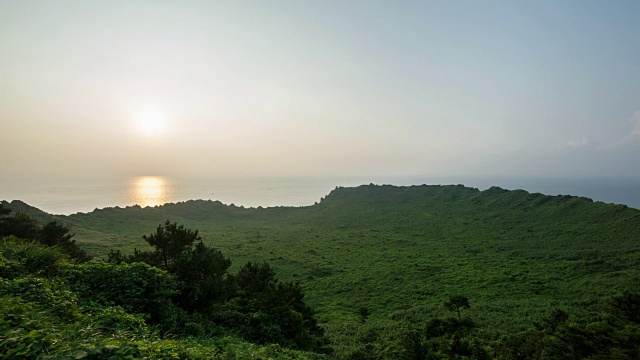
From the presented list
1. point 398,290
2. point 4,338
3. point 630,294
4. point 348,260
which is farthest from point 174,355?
point 348,260

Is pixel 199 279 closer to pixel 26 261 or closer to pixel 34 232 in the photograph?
pixel 26 261

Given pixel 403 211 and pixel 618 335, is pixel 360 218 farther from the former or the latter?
pixel 618 335

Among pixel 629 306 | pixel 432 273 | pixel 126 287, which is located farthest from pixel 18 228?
pixel 432 273

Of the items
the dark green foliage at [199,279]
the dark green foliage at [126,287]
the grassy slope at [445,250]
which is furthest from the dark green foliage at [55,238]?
the grassy slope at [445,250]

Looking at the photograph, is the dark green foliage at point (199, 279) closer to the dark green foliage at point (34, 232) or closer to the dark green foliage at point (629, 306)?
the dark green foliage at point (34, 232)

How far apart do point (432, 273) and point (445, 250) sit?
13.9m

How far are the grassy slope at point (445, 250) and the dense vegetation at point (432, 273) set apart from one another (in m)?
0.25

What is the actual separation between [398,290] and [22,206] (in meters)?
83.5

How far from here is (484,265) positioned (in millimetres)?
43875

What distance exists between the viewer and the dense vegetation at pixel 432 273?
1552 centimetres

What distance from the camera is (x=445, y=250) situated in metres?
53.9

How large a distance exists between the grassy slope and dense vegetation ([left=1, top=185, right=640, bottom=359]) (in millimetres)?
254

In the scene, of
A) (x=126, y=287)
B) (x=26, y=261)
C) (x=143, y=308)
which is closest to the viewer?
(x=26, y=261)

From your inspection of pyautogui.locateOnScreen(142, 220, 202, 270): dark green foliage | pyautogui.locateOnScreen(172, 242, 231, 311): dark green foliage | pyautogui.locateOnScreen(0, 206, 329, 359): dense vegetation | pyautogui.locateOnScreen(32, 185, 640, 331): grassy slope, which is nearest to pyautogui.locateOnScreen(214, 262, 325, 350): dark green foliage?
pyautogui.locateOnScreen(0, 206, 329, 359): dense vegetation
